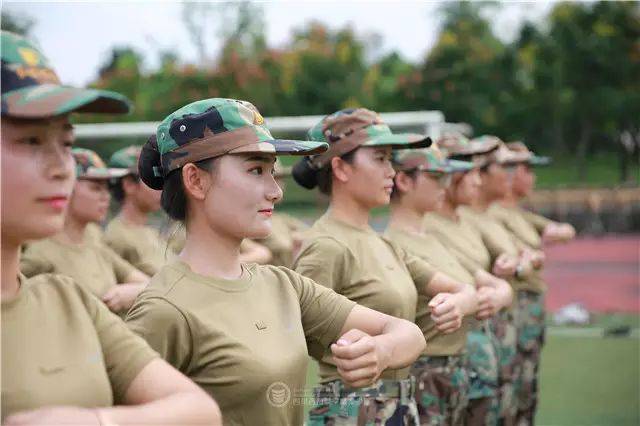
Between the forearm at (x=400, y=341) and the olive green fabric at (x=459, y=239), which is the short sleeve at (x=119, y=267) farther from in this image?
the forearm at (x=400, y=341)

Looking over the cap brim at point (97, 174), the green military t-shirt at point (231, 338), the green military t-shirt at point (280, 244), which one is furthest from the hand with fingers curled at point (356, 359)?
the green military t-shirt at point (280, 244)

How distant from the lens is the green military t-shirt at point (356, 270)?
12.1ft

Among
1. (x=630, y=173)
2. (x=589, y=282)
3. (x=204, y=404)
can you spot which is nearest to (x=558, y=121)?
(x=630, y=173)

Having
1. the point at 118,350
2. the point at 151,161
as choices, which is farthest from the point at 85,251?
the point at 118,350

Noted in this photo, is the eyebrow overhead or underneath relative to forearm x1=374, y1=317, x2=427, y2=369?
overhead

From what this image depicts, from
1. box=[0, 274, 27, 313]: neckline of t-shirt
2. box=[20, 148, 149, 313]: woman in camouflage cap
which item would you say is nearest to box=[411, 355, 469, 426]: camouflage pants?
box=[20, 148, 149, 313]: woman in camouflage cap

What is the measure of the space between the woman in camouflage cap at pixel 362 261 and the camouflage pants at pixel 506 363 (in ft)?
7.73

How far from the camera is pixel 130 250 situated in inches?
252

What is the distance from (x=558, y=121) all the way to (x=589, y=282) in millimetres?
13462

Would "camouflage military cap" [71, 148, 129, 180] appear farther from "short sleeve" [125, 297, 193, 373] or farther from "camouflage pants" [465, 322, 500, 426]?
"short sleeve" [125, 297, 193, 373]

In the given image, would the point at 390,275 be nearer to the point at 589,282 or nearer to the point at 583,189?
the point at 589,282

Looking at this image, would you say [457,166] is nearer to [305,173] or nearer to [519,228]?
[305,173]

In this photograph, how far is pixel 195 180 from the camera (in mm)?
2648

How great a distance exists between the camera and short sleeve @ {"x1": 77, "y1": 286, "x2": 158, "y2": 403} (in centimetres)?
190
